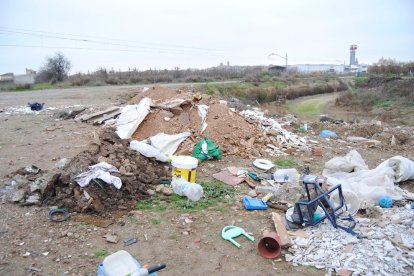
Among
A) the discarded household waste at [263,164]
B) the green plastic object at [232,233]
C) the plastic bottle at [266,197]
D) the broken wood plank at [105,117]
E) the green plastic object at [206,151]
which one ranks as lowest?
the green plastic object at [232,233]

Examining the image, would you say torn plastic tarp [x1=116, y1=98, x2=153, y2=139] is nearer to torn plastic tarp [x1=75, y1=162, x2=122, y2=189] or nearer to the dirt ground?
the dirt ground

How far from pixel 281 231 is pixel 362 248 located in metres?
0.81

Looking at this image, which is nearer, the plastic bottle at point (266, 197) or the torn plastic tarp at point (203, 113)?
the plastic bottle at point (266, 197)

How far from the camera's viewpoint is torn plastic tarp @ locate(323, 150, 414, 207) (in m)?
4.41

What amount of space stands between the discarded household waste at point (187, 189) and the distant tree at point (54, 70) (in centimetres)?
2847

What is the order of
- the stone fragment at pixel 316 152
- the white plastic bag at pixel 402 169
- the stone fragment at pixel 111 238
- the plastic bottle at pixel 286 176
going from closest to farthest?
the stone fragment at pixel 111 238, the white plastic bag at pixel 402 169, the plastic bottle at pixel 286 176, the stone fragment at pixel 316 152

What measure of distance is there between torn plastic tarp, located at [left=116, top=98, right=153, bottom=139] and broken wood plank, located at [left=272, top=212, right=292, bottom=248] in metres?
3.90

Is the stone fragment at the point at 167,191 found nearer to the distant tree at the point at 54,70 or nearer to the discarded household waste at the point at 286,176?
the discarded household waste at the point at 286,176

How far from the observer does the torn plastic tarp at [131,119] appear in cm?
687

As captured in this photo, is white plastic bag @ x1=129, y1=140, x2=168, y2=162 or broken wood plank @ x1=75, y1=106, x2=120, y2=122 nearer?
white plastic bag @ x1=129, y1=140, x2=168, y2=162

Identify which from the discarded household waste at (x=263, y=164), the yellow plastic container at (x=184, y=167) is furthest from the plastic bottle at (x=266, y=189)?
the yellow plastic container at (x=184, y=167)

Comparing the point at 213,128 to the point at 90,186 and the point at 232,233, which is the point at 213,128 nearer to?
the point at 90,186

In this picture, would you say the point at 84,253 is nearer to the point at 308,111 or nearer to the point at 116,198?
the point at 116,198

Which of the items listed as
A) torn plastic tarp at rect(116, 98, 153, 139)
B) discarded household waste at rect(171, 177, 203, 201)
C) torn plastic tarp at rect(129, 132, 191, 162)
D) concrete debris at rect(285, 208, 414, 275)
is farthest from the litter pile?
concrete debris at rect(285, 208, 414, 275)
